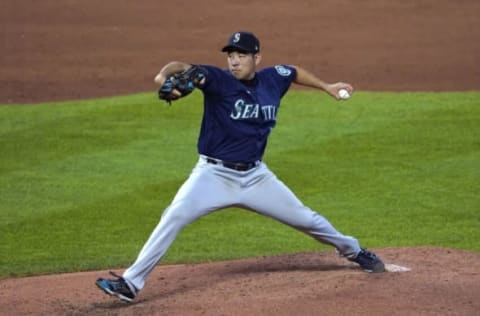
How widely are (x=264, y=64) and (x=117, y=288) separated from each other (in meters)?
11.0

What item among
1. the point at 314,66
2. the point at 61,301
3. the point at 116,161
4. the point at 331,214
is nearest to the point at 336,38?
the point at 314,66

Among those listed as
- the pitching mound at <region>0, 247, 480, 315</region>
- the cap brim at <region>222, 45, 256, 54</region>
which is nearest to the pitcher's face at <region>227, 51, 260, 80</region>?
the cap brim at <region>222, 45, 256, 54</region>

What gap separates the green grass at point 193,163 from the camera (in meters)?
9.88

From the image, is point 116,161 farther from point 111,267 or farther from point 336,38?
point 336,38

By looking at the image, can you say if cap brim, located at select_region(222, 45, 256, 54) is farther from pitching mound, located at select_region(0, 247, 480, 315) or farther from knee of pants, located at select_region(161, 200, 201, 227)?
pitching mound, located at select_region(0, 247, 480, 315)

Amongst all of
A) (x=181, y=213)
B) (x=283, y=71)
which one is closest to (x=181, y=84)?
(x=181, y=213)

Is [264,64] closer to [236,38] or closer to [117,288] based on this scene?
[236,38]

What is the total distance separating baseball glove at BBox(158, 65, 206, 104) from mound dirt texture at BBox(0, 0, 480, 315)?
1341mm

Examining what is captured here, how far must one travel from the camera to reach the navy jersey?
748 centimetres

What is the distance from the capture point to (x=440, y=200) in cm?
1105

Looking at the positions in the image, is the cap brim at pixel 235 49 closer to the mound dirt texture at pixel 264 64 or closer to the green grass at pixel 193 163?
the mound dirt texture at pixel 264 64

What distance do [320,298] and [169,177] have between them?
501cm

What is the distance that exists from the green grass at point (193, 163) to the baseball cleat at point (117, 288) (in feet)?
5.74

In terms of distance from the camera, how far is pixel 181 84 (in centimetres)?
695
